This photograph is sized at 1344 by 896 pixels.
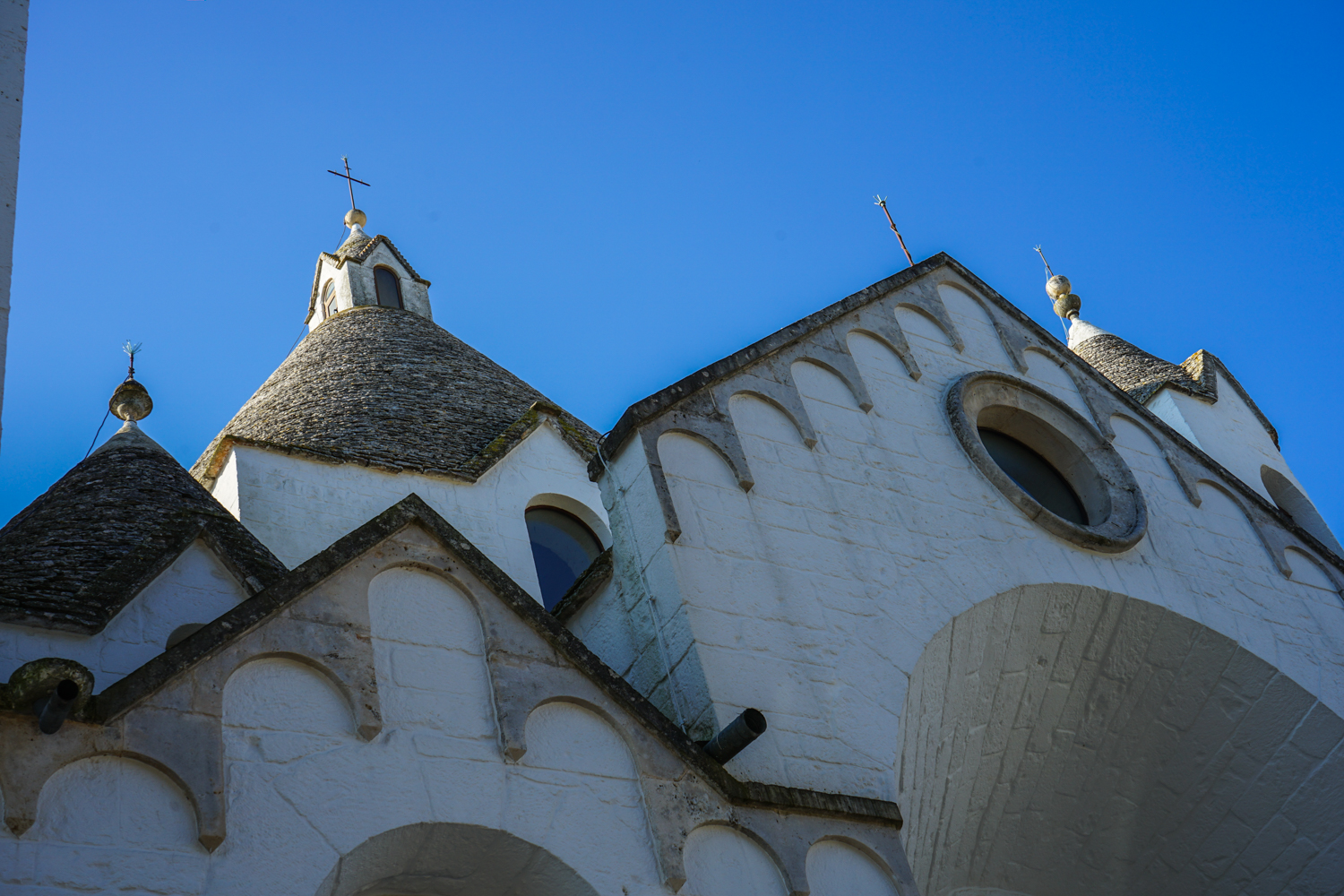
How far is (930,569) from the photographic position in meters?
8.07

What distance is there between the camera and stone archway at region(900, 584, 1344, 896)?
8.68 metres

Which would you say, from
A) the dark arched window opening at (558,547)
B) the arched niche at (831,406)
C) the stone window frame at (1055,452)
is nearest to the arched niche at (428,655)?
the arched niche at (831,406)

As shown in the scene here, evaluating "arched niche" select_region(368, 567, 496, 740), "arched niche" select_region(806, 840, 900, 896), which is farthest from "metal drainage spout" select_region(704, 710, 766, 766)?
"arched niche" select_region(368, 567, 496, 740)

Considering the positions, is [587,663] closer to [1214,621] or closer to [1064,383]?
[1214,621]

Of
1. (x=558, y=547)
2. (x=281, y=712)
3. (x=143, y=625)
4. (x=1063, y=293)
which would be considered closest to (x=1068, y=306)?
(x=1063, y=293)

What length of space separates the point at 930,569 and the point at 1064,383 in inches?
149

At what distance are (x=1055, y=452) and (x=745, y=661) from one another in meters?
4.72

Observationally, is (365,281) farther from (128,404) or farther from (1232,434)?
(1232,434)

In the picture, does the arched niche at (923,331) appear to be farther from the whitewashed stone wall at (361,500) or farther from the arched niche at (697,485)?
the whitewashed stone wall at (361,500)

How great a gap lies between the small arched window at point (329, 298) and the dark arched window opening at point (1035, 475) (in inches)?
658

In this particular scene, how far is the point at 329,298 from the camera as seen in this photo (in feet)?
82.0

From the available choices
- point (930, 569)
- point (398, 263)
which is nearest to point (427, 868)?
point (930, 569)

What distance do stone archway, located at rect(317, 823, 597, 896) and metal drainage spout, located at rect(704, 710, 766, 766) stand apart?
1015 mm

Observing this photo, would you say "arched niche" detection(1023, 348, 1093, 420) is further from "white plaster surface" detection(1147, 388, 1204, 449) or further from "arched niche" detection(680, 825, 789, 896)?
"arched niche" detection(680, 825, 789, 896)
